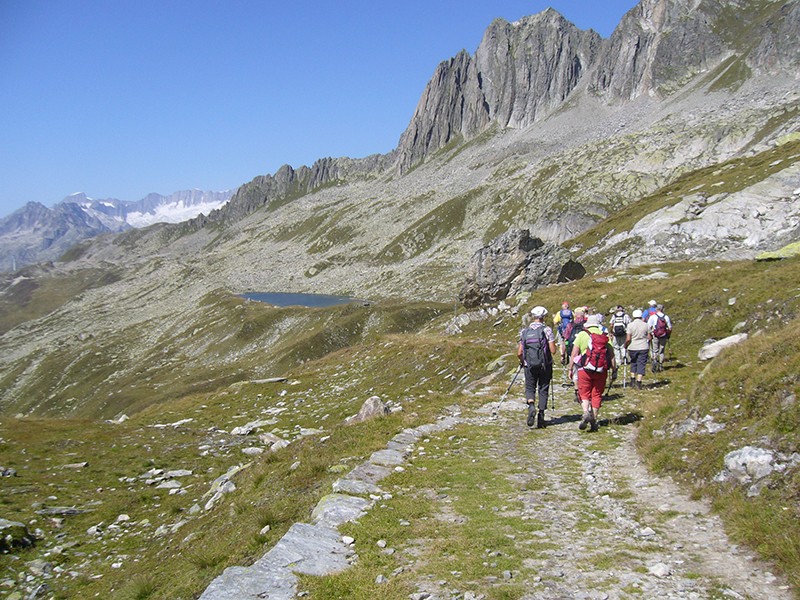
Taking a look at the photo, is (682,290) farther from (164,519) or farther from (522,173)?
(522,173)

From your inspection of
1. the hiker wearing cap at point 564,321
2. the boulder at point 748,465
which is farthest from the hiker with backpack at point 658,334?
the boulder at point 748,465

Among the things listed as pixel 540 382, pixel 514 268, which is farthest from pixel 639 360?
pixel 514 268

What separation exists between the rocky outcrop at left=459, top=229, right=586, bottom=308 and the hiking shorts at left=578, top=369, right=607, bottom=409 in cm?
3927

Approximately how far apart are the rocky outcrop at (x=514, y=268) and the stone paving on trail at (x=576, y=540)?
139 feet

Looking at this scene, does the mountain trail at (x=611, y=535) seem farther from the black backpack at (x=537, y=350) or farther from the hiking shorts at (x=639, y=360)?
the hiking shorts at (x=639, y=360)

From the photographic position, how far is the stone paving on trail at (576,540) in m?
6.83

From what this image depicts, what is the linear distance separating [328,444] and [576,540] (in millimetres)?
8745

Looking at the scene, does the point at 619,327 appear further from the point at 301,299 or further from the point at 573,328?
the point at 301,299

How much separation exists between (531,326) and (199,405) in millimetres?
33047

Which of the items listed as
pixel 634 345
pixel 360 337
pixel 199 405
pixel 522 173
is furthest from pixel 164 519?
pixel 522 173

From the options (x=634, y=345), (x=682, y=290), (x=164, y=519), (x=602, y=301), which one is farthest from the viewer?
(x=602, y=301)

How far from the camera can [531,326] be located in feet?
53.3

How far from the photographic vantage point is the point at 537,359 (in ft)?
52.3

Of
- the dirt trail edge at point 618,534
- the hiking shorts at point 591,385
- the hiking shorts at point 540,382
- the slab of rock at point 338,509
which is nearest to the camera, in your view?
the dirt trail edge at point 618,534
